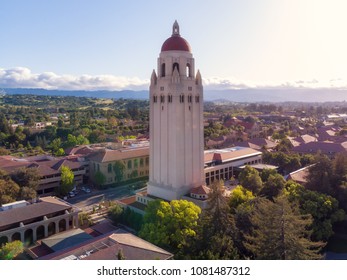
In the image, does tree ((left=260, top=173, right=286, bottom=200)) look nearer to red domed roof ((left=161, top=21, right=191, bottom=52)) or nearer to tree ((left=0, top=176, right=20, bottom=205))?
red domed roof ((left=161, top=21, right=191, bottom=52))

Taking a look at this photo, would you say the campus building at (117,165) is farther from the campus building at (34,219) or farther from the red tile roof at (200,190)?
the red tile roof at (200,190)

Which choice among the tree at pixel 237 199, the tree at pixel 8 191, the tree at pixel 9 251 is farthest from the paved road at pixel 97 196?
the tree at pixel 237 199

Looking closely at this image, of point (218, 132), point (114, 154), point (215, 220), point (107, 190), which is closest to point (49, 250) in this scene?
point (215, 220)

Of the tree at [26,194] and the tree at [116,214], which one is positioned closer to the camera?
the tree at [116,214]

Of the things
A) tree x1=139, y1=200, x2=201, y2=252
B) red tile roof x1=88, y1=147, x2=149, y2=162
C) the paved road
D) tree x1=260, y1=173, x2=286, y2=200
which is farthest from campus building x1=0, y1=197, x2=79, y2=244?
tree x1=260, y1=173, x2=286, y2=200

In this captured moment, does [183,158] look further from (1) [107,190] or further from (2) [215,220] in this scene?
(1) [107,190]

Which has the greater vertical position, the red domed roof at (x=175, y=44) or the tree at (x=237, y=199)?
the red domed roof at (x=175, y=44)

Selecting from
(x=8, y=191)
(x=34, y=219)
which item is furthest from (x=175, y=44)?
(x=8, y=191)

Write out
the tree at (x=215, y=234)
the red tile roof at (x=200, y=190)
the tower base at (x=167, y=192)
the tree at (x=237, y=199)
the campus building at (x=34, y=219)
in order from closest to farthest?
the tree at (x=215, y=234) → the campus building at (x=34, y=219) → the tree at (x=237, y=199) → the red tile roof at (x=200, y=190) → the tower base at (x=167, y=192)
